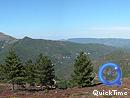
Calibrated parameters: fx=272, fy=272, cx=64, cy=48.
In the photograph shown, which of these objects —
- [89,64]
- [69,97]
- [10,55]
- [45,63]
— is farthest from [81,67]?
[69,97]

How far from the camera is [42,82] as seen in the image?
7181 centimetres

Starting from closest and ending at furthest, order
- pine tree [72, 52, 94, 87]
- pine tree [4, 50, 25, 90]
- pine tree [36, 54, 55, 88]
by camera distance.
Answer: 1. pine tree [72, 52, 94, 87]
2. pine tree [4, 50, 25, 90]
3. pine tree [36, 54, 55, 88]

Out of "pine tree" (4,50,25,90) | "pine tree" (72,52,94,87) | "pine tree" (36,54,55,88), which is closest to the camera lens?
"pine tree" (72,52,94,87)

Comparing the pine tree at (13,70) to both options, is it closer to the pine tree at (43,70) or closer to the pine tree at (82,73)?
the pine tree at (43,70)

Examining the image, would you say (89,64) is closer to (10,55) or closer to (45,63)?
(45,63)

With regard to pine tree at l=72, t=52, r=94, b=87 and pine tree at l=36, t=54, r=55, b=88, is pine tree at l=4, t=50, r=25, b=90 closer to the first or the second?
pine tree at l=36, t=54, r=55, b=88

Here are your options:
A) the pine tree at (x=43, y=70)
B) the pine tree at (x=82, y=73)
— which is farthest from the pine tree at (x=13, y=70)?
the pine tree at (x=82, y=73)

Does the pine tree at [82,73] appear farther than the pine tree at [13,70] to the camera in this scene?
No

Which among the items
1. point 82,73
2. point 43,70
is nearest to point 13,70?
point 43,70

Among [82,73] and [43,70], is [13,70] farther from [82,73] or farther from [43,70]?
[82,73]

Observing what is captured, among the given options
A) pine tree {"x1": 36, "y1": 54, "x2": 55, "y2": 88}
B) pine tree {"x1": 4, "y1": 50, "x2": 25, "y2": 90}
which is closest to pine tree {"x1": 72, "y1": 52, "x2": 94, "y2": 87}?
pine tree {"x1": 36, "y1": 54, "x2": 55, "y2": 88}

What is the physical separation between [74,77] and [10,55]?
15669 mm

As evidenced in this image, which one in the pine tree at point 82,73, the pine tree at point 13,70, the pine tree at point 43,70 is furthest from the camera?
the pine tree at point 43,70

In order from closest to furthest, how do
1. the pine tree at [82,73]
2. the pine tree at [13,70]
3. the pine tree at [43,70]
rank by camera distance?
the pine tree at [82,73]
the pine tree at [13,70]
the pine tree at [43,70]
